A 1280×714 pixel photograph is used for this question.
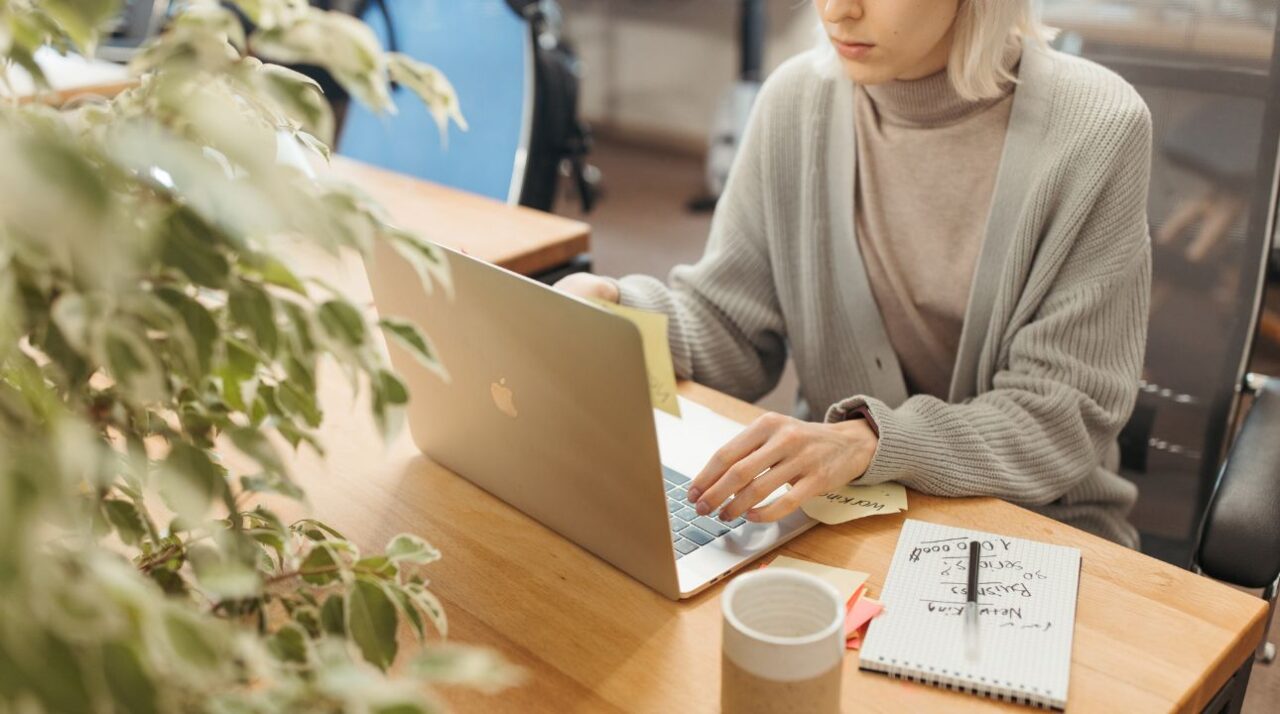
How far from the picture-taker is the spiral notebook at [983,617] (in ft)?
2.58

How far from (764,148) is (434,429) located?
1.86 ft

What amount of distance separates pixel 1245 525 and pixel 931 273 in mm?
443

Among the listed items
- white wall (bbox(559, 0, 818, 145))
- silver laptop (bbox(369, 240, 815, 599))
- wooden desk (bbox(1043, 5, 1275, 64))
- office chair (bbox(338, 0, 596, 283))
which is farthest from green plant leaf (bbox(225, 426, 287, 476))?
white wall (bbox(559, 0, 818, 145))

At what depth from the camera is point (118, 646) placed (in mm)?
439

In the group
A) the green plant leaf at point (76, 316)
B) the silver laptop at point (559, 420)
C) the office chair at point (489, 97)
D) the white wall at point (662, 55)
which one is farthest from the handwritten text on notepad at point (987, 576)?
the white wall at point (662, 55)

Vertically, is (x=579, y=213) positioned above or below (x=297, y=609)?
below

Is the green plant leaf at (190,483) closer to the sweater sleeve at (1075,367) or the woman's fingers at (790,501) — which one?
the woman's fingers at (790,501)

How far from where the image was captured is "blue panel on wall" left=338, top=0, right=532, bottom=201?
203 centimetres

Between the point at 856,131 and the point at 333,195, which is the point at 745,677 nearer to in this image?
the point at 333,195

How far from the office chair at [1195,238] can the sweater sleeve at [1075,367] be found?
15 cm

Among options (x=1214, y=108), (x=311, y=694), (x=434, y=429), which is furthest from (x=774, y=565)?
(x=1214, y=108)

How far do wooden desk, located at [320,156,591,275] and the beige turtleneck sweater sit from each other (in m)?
0.42

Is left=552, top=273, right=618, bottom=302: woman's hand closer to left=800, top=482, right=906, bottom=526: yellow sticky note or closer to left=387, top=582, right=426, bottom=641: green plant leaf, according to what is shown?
left=800, top=482, right=906, bottom=526: yellow sticky note

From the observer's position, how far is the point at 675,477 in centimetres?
104
